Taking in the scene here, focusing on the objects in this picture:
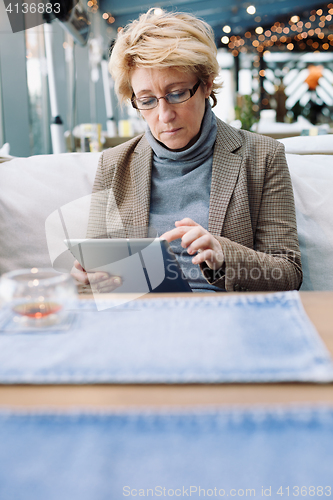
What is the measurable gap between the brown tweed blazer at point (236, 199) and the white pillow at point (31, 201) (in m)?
0.14

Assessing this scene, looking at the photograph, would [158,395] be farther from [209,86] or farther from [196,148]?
[209,86]

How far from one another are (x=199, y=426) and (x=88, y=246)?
45cm

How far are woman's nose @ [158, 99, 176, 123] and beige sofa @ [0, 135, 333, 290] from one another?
370 millimetres

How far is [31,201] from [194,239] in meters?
0.77

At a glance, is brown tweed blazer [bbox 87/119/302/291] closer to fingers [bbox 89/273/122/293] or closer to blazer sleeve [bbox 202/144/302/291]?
blazer sleeve [bbox 202/144/302/291]

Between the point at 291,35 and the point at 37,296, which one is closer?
the point at 37,296

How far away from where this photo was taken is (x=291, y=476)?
412 millimetres

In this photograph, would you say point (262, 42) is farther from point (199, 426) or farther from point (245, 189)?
point (199, 426)

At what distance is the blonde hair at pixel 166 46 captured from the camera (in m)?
1.28

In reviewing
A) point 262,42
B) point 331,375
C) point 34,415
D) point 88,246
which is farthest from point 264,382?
point 262,42

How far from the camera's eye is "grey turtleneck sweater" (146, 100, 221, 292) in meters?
1.37

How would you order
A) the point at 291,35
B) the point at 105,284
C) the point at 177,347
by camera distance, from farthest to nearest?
the point at 291,35 → the point at 105,284 → the point at 177,347

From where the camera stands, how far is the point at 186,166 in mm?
1413

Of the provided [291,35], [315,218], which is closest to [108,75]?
[315,218]
